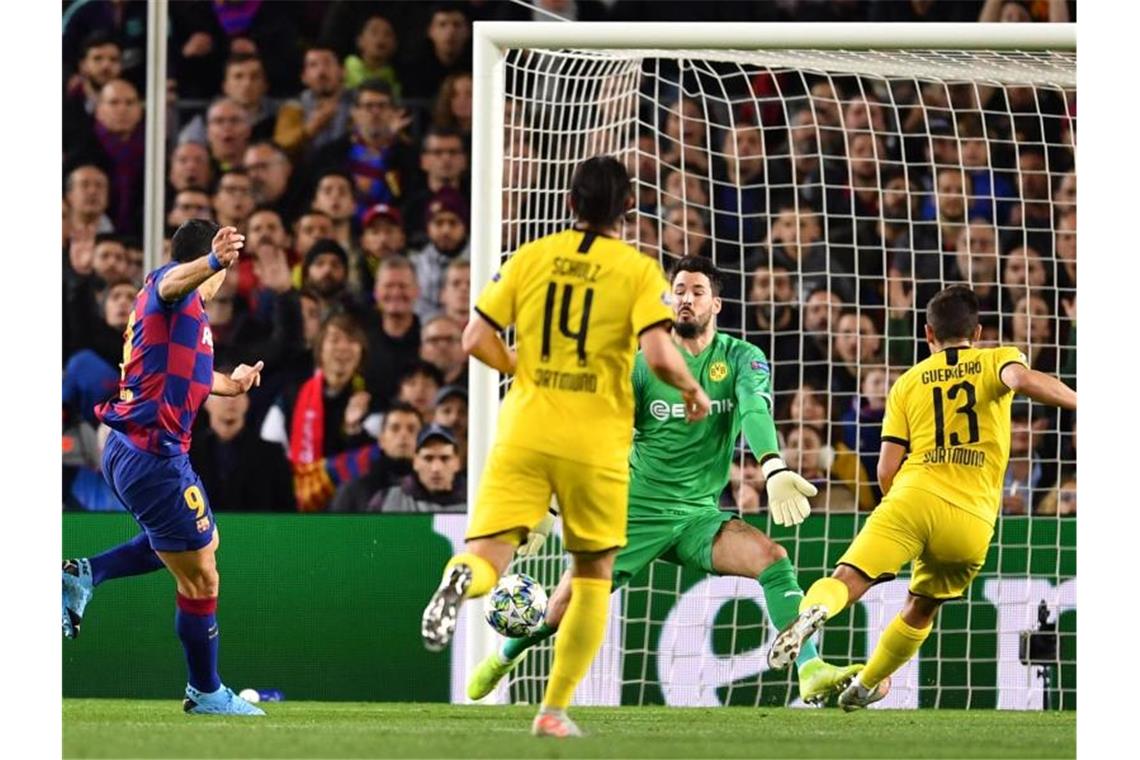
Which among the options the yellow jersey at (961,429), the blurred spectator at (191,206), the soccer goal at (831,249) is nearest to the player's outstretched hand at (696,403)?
the yellow jersey at (961,429)

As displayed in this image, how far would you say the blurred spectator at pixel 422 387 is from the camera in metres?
11.5

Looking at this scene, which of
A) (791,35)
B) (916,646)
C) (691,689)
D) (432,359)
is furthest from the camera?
(432,359)

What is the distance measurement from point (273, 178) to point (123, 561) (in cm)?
457

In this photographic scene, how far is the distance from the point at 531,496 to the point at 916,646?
2.61 meters

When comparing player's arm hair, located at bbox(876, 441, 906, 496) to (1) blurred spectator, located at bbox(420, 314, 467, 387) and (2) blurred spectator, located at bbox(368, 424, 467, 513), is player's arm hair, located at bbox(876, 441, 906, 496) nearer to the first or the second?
(2) blurred spectator, located at bbox(368, 424, 467, 513)

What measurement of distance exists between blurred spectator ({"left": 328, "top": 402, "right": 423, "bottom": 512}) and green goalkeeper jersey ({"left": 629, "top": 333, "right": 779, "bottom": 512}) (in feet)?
9.05

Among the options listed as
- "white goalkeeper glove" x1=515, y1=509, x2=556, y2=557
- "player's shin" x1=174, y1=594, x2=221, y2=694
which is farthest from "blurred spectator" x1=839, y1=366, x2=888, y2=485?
"player's shin" x1=174, y1=594, x2=221, y2=694

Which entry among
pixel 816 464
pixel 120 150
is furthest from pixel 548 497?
pixel 120 150

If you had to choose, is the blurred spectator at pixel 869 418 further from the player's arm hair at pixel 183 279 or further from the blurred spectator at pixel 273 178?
the player's arm hair at pixel 183 279

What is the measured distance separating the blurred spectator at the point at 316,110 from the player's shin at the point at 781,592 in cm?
564

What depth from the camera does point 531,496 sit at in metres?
6.50

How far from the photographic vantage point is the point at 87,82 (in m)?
13.0
